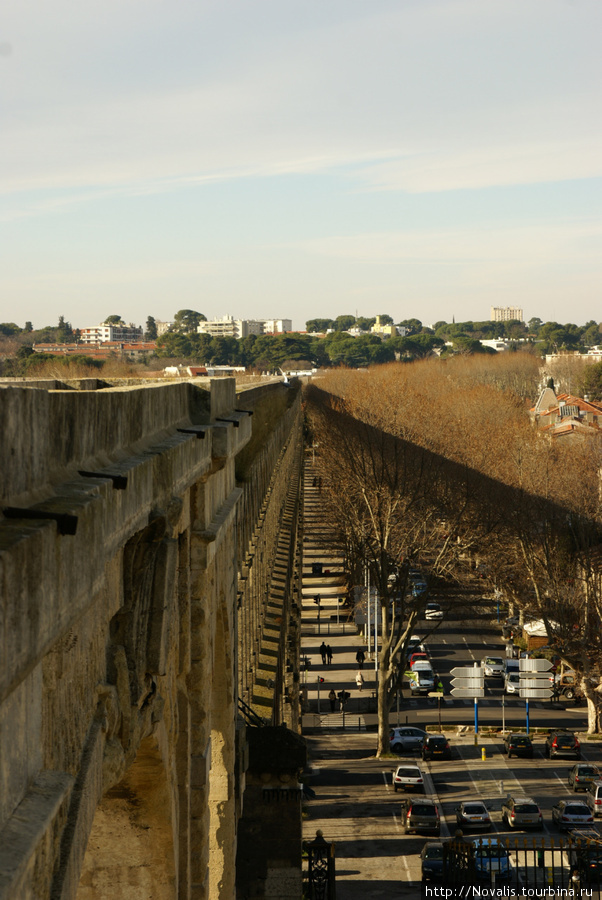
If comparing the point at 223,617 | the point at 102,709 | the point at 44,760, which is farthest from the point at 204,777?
the point at 44,760

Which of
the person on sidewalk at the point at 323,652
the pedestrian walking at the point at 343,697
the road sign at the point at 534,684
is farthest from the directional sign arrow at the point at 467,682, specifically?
the person on sidewalk at the point at 323,652

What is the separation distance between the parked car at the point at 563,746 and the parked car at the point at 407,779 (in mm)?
4266

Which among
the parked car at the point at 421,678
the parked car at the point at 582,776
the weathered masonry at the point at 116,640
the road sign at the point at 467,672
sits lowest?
the parked car at the point at 421,678

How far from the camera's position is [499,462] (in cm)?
3562

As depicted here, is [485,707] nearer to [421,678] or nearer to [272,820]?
[421,678]

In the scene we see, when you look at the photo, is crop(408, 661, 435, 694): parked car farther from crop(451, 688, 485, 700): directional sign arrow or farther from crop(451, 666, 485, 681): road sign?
crop(451, 666, 485, 681): road sign

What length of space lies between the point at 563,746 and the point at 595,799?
364 centimetres

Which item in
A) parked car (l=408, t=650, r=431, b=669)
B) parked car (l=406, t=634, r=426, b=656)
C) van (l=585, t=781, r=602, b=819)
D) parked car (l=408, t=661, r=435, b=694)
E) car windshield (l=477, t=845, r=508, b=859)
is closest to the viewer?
car windshield (l=477, t=845, r=508, b=859)

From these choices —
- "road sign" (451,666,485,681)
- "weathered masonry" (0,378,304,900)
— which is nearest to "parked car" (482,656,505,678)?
"road sign" (451,666,485,681)

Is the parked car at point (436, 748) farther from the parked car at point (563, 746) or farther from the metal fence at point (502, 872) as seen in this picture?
the metal fence at point (502, 872)

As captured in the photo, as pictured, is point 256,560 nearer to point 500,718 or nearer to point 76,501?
point 76,501

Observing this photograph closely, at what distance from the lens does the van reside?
2122 centimetres

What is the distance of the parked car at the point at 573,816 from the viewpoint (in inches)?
786

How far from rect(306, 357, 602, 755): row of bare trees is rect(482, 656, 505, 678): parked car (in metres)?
2.37
